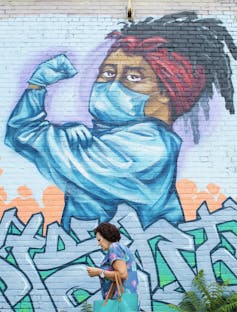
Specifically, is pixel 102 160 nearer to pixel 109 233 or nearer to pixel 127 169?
pixel 127 169

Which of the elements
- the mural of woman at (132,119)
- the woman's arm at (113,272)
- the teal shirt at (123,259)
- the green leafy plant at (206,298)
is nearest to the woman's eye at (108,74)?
the mural of woman at (132,119)

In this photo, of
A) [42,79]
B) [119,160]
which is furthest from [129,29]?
[119,160]

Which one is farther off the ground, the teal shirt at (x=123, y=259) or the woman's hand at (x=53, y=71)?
the woman's hand at (x=53, y=71)

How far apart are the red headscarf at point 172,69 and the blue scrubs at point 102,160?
522 mm

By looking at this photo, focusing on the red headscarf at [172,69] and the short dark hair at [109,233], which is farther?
the red headscarf at [172,69]

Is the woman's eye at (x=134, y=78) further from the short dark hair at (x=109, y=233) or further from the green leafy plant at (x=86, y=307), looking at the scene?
the short dark hair at (x=109, y=233)

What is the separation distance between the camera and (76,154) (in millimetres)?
8094

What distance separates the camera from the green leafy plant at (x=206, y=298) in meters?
7.26

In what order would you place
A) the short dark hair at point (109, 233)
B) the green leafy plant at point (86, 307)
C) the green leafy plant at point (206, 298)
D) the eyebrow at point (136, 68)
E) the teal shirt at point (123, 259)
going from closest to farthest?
the teal shirt at point (123, 259) < the short dark hair at point (109, 233) < the green leafy plant at point (206, 298) < the green leafy plant at point (86, 307) < the eyebrow at point (136, 68)

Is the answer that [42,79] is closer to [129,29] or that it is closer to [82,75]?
[82,75]

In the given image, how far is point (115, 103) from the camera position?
8344 millimetres

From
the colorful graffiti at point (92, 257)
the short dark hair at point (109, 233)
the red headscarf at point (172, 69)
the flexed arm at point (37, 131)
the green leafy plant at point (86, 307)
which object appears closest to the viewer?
the short dark hair at point (109, 233)

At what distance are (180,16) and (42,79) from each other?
2.29m

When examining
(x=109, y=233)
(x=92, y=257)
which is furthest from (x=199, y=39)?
(x=109, y=233)
